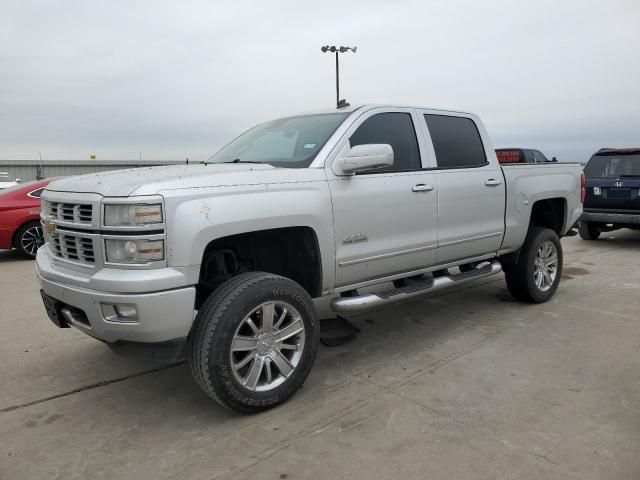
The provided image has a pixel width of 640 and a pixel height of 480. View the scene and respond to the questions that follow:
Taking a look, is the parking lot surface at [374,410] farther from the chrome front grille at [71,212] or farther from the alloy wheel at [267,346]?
the chrome front grille at [71,212]

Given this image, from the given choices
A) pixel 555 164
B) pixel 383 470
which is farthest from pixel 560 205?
pixel 383 470

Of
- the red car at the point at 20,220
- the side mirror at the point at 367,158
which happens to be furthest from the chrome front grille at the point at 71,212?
the red car at the point at 20,220

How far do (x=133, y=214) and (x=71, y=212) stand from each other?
0.59 metres

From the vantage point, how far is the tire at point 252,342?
290 cm

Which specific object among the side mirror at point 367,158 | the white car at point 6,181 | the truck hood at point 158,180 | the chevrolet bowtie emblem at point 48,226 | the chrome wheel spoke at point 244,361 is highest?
the side mirror at point 367,158

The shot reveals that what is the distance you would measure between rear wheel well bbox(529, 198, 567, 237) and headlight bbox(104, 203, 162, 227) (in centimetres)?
437

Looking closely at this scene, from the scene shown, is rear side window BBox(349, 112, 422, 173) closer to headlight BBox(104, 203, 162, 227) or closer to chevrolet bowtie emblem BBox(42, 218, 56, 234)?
headlight BBox(104, 203, 162, 227)

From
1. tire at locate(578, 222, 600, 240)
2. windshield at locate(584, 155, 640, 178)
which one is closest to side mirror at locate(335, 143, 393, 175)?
windshield at locate(584, 155, 640, 178)

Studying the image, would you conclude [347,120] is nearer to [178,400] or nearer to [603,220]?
[178,400]

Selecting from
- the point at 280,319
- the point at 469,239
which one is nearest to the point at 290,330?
the point at 280,319

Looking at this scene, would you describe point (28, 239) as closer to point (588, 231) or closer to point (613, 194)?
point (613, 194)

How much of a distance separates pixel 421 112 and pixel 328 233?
164 centimetres

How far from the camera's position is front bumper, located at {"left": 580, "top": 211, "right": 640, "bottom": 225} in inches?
348

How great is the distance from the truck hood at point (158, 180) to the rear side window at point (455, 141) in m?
1.74
